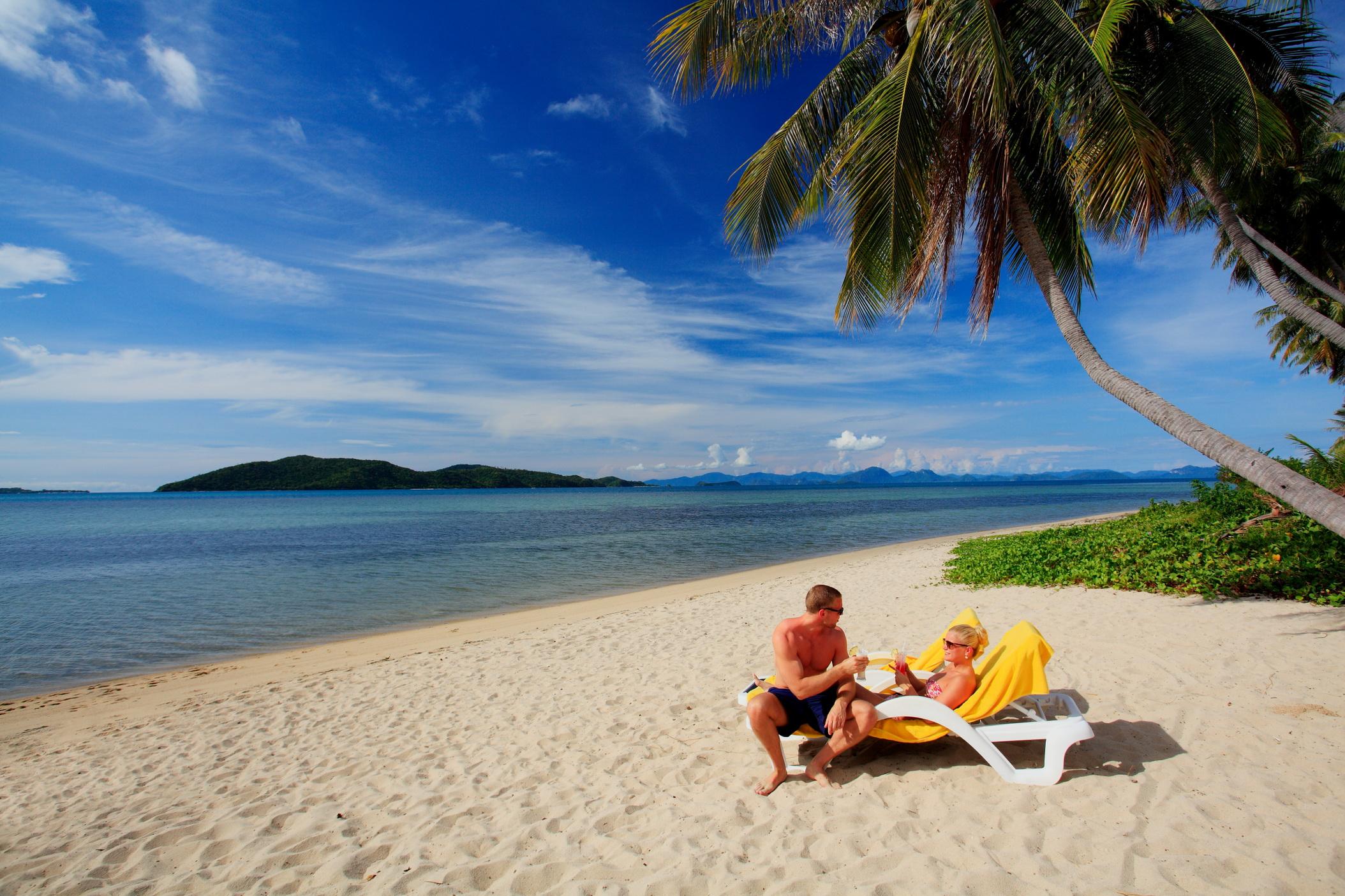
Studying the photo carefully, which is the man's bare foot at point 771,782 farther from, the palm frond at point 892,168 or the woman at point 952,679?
the palm frond at point 892,168

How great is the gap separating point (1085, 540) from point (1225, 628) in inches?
212

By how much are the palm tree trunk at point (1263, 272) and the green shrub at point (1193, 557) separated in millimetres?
2873

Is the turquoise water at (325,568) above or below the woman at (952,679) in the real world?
below

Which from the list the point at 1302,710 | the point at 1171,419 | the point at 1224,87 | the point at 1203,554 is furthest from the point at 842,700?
the point at 1203,554

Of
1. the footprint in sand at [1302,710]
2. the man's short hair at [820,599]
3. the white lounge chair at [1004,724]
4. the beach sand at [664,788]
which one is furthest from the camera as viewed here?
the footprint in sand at [1302,710]

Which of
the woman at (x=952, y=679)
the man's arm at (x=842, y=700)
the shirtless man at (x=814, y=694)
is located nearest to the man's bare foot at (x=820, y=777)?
the shirtless man at (x=814, y=694)

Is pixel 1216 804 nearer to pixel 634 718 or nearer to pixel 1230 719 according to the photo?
pixel 1230 719

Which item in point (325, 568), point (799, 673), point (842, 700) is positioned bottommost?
point (325, 568)

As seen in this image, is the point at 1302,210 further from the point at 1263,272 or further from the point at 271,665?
the point at 271,665

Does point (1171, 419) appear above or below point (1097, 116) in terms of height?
below

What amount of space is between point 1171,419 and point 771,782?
3.86 metres

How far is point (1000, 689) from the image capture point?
3.78 metres

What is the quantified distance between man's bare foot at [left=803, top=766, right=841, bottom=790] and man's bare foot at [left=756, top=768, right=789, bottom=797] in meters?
0.15

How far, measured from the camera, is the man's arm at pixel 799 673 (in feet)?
12.4
